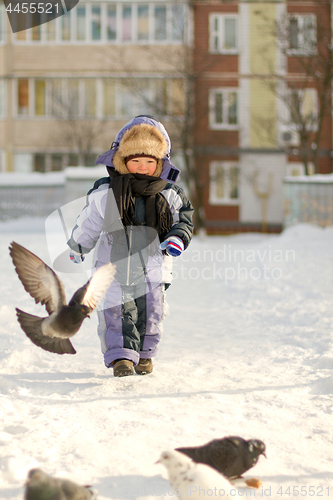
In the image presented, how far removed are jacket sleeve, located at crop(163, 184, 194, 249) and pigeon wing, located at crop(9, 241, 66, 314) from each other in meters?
0.86

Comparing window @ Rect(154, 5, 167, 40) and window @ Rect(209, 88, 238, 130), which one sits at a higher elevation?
window @ Rect(154, 5, 167, 40)

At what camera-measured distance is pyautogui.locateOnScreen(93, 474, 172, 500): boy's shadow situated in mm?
1853

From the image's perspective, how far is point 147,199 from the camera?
308 cm

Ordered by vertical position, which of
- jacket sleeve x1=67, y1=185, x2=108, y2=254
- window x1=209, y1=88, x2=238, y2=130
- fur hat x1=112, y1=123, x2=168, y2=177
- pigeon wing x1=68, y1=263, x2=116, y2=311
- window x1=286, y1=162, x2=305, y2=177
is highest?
window x1=209, y1=88, x2=238, y2=130

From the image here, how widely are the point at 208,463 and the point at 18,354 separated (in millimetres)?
2156

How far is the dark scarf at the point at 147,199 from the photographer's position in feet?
9.89

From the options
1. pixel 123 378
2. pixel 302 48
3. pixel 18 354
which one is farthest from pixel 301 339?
pixel 302 48

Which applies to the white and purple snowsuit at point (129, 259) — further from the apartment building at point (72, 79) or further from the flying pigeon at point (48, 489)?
the apartment building at point (72, 79)

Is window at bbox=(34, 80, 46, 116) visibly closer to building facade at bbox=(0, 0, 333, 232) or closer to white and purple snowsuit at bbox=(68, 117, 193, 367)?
building facade at bbox=(0, 0, 333, 232)

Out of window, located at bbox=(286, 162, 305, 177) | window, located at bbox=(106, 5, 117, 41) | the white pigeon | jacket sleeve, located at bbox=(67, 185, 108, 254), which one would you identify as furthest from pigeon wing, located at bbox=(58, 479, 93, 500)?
window, located at bbox=(106, 5, 117, 41)

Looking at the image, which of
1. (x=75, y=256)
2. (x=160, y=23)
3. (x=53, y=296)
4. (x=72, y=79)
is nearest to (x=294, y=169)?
(x=160, y=23)

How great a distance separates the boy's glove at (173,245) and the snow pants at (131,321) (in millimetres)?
393

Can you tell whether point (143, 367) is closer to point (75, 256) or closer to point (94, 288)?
point (75, 256)

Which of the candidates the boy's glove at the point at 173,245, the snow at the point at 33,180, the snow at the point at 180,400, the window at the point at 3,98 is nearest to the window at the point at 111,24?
the window at the point at 3,98
